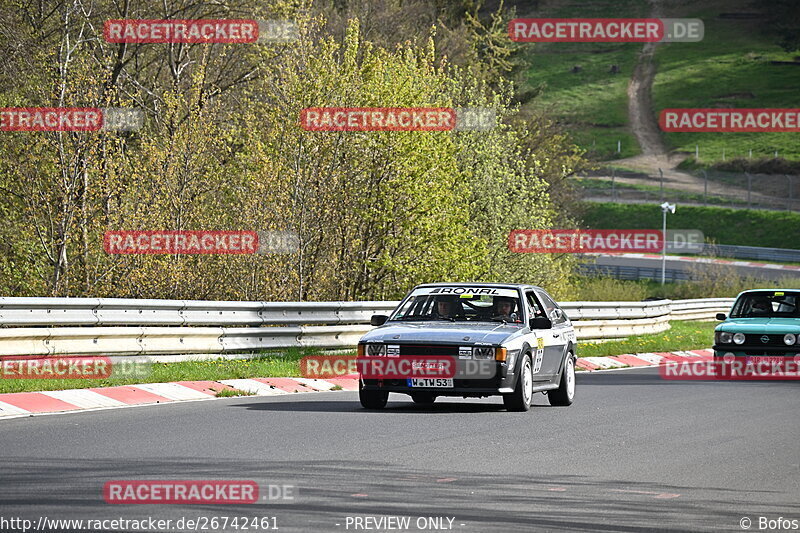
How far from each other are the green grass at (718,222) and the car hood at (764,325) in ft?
188

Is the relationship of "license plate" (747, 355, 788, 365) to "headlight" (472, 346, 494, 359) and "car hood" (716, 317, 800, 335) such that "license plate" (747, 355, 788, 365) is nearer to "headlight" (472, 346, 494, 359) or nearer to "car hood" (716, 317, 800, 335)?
"car hood" (716, 317, 800, 335)

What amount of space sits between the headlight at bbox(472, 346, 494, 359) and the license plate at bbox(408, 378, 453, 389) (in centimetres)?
40

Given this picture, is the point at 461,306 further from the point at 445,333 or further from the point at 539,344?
the point at 445,333

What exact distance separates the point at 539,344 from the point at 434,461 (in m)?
5.33

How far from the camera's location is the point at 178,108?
92.0 ft

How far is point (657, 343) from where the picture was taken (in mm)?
30984

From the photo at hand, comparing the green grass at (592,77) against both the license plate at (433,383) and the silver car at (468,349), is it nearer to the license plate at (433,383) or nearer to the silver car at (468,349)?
the silver car at (468,349)

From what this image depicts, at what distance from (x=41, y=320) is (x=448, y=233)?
16.7 m

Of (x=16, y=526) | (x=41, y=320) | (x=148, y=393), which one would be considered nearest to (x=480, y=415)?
(x=148, y=393)

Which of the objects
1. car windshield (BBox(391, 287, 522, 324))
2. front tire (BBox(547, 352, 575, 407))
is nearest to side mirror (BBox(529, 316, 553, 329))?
car windshield (BBox(391, 287, 522, 324))

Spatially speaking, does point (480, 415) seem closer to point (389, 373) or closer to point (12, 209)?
point (389, 373)

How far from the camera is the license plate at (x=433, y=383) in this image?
575 inches

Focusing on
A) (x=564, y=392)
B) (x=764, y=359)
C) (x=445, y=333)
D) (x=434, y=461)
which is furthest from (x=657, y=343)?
(x=434, y=461)

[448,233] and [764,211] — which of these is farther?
[764,211]
